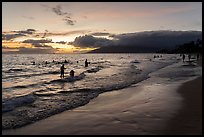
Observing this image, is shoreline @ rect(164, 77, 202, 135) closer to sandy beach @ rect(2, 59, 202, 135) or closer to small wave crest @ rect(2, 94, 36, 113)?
sandy beach @ rect(2, 59, 202, 135)

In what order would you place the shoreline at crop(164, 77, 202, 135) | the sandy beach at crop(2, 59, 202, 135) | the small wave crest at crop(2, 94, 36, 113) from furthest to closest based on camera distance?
the small wave crest at crop(2, 94, 36, 113) → the sandy beach at crop(2, 59, 202, 135) → the shoreline at crop(164, 77, 202, 135)

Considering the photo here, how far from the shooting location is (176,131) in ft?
26.9

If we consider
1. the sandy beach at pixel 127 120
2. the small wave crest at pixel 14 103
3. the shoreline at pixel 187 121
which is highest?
Answer: the shoreline at pixel 187 121

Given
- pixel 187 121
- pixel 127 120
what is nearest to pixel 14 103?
pixel 127 120

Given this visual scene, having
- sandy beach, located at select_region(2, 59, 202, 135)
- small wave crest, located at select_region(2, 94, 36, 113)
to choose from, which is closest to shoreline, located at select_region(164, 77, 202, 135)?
sandy beach, located at select_region(2, 59, 202, 135)

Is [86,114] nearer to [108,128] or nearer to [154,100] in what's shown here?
[108,128]

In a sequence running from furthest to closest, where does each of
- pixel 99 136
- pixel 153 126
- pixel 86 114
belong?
pixel 86 114 → pixel 153 126 → pixel 99 136

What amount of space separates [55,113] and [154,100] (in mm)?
Result: 5423

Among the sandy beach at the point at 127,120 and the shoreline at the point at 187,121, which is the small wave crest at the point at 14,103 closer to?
the sandy beach at the point at 127,120

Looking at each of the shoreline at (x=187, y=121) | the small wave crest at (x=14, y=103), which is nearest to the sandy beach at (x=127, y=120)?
the shoreline at (x=187, y=121)

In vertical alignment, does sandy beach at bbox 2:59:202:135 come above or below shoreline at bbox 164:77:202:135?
below

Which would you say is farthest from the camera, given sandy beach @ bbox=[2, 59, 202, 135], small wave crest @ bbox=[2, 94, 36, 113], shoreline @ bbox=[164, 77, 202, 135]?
small wave crest @ bbox=[2, 94, 36, 113]

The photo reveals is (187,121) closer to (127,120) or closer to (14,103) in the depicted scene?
(127,120)

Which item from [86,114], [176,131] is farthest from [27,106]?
[176,131]
